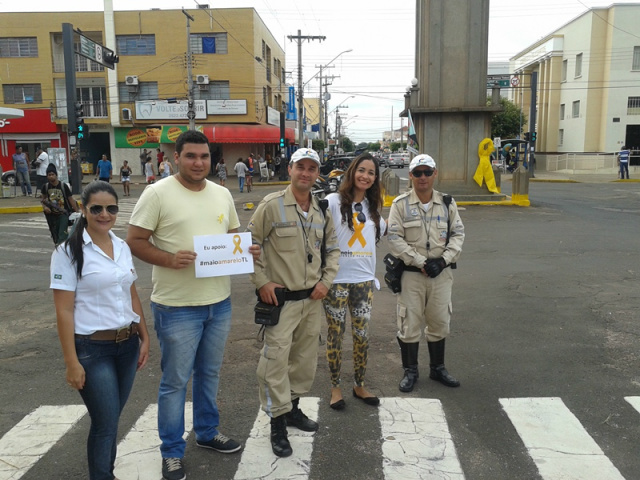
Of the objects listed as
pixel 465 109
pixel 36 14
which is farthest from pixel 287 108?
pixel 465 109

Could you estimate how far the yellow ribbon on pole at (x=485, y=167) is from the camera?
752 inches

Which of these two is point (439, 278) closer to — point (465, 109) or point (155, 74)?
point (465, 109)

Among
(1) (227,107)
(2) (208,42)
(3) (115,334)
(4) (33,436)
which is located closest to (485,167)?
(4) (33,436)

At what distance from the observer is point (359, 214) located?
14.6ft

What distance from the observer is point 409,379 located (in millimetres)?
4840

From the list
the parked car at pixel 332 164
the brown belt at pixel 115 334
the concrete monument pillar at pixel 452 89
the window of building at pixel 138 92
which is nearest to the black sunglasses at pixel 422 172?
the brown belt at pixel 115 334

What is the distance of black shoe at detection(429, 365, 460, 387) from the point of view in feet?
15.9

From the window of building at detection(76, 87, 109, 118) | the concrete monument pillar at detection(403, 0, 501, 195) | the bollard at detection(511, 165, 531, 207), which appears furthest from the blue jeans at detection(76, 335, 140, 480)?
the window of building at detection(76, 87, 109, 118)

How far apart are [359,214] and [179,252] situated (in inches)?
66.0

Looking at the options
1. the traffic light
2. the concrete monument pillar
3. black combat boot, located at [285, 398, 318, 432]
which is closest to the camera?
black combat boot, located at [285, 398, 318, 432]

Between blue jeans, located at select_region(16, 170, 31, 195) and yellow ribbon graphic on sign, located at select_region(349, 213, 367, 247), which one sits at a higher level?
yellow ribbon graphic on sign, located at select_region(349, 213, 367, 247)

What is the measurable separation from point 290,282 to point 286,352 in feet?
1.58

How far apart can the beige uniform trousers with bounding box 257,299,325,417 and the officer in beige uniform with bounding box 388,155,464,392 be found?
1.12m

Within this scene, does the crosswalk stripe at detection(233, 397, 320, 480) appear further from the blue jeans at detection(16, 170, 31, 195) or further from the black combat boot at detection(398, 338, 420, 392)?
the blue jeans at detection(16, 170, 31, 195)
